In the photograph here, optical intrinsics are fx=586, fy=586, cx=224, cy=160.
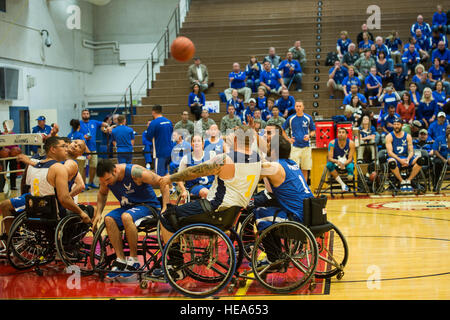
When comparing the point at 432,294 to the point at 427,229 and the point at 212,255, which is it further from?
the point at 427,229

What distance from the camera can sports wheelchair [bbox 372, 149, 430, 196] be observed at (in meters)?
10.0

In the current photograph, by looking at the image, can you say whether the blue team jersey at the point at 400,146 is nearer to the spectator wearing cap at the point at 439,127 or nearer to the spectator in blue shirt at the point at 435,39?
the spectator wearing cap at the point at 439,127

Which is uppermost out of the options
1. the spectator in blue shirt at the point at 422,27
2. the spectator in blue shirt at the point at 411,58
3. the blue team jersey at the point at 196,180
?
the spectator in blue shirt at the point at 422,27

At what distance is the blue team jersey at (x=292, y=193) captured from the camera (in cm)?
465

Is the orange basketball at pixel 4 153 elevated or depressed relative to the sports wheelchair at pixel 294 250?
elevated

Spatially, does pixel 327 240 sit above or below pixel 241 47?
below

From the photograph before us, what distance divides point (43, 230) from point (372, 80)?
10.1 metres

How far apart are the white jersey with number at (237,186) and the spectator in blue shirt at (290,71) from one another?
10.4 meters

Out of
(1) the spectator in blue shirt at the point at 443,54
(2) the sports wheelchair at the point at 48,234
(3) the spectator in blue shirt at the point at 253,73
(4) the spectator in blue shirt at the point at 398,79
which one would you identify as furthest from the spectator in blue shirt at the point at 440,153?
(2) the sports wheelchair at the point at 48,234

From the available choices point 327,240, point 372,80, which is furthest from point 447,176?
point 327,240

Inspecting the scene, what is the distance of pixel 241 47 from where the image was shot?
17688 millimetres

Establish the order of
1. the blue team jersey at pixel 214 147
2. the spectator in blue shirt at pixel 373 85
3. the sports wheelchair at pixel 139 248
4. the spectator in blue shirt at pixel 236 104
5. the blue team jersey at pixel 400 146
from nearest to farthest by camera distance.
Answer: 1. the sports wheelchair at pixel 139 248
2. the blue team jersey at pixel 214 147
3. the blue team jersey at pixel 400 146
4. the spectator in blue shirt at pixel 373 85
5. the spectator in blue shirt at pixel 236 104

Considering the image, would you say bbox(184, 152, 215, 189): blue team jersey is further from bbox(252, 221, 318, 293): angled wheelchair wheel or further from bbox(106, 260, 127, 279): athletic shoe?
bbox(252, 221, 318, 293): angled wheelchair wheel

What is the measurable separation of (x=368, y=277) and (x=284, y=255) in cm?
80
